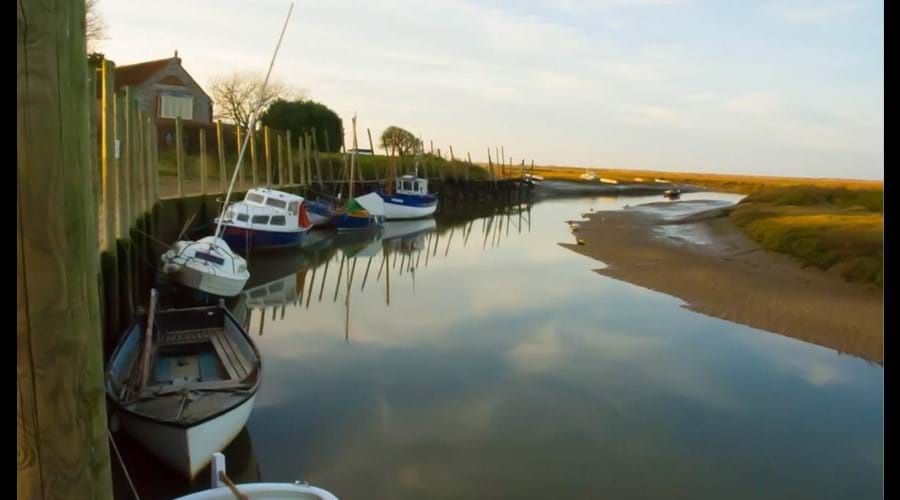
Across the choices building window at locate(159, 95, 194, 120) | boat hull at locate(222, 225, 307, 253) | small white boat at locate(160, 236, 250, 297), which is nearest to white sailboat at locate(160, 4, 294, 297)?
small white boat at locate(160, 236, 250, 297)

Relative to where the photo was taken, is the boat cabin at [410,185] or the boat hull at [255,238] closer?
the boat hull at [255,238]

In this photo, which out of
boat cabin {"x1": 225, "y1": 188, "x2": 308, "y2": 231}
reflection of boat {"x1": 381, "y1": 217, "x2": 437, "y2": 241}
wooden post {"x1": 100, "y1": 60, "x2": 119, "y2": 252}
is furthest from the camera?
reflection of boat {"x1": 381, "y1": 217, "x2": 437, "y2": 241}

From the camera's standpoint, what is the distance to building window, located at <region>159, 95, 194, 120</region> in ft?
141

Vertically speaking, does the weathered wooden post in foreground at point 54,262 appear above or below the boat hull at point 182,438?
above

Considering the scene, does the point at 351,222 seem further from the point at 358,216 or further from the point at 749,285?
the point at 749,285

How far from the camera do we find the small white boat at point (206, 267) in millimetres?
13938

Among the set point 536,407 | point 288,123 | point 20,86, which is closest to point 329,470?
point 536,407

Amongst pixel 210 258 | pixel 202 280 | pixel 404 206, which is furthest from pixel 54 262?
pixel 404 206

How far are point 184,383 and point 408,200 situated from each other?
32505 millimetres

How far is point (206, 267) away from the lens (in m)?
14.1

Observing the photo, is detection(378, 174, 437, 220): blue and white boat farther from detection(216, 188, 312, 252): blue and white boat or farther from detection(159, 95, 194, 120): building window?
detection(216, 188, 312, 252): blue and white boat

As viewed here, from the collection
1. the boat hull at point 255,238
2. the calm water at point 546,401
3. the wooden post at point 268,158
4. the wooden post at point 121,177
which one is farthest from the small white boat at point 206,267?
the wooden post at point 268,158

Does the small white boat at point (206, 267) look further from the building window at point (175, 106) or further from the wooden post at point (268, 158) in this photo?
the building window at point (175, 106)

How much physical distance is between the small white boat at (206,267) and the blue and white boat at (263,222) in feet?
21.1
